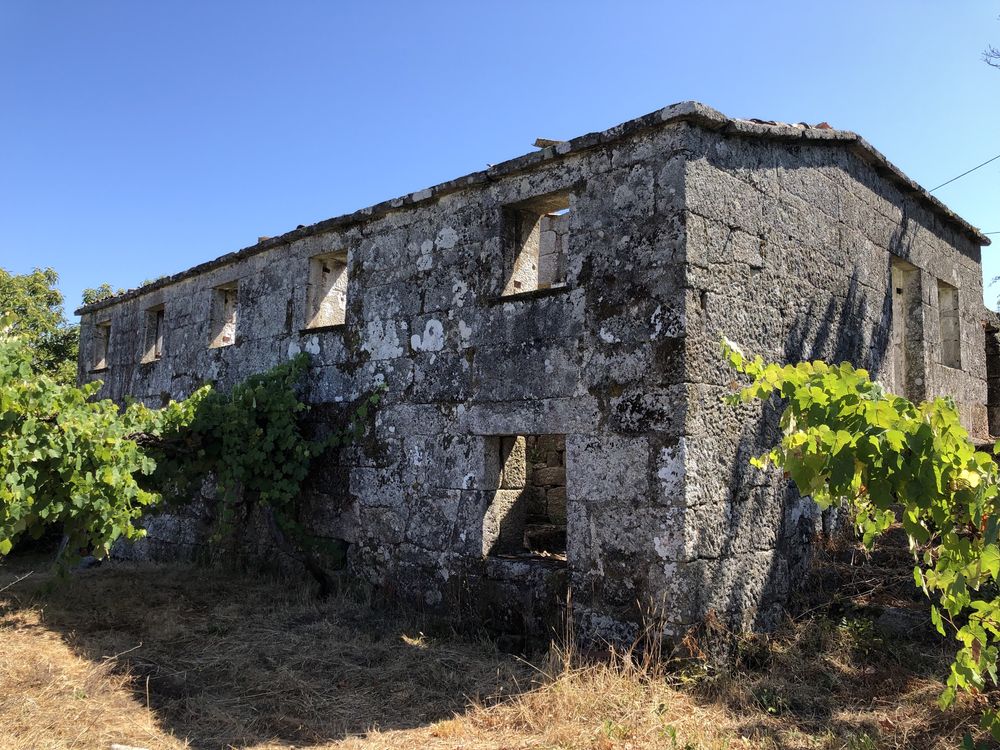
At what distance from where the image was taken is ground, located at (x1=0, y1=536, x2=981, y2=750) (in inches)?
153

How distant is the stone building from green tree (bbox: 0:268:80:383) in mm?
13231

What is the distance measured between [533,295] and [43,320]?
17147 mm

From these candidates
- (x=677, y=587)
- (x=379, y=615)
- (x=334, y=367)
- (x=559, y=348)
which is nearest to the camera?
(x=677, y=587)

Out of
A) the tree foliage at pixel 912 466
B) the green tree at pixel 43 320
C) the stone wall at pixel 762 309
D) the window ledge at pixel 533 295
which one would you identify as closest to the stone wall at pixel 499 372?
the window ledge at pixel 533 295

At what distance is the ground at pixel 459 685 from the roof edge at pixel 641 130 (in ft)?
10.1

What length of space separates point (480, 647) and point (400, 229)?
3413mm

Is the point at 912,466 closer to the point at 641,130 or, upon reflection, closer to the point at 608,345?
the point at 608,345

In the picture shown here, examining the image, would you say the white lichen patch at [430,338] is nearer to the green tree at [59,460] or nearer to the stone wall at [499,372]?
the stone wall at [499,372]

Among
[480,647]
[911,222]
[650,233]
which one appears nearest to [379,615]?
[480,647]

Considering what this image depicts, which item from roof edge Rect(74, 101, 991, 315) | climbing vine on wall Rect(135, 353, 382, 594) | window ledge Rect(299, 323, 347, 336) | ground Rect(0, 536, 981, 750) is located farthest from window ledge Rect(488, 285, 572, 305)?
ground Rect(0, 536, 981, 750)

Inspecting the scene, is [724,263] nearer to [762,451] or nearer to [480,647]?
[762,451]

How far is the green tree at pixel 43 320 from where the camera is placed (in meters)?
18.1

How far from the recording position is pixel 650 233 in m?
4.88

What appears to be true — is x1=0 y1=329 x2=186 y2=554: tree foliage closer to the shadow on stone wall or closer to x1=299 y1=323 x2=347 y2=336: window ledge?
x1=299 y1=323 x2=347 y2=336: window ledge
